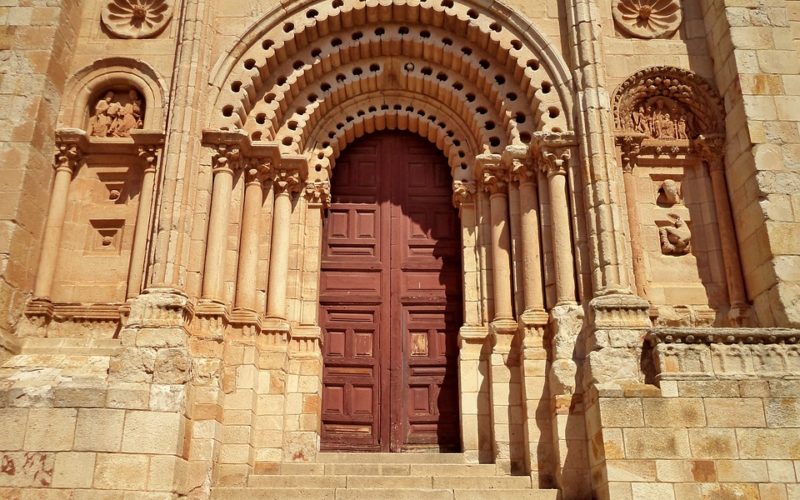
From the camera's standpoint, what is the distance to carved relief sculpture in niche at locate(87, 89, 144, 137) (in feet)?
31.9

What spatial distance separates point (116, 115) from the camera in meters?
9.82

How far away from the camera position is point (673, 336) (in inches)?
298

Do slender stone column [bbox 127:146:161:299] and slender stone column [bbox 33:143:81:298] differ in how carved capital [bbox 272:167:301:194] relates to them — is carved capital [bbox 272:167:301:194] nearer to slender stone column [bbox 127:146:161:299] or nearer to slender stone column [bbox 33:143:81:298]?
slender stone column [bbox 127:146:161:299]

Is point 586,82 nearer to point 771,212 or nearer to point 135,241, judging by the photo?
point 771,212

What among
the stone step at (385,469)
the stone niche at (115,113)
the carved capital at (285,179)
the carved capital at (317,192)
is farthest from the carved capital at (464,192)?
the stone niche at (115,113)

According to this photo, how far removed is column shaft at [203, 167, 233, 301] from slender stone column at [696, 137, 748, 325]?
252 inches

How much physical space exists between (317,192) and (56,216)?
347 centimetres

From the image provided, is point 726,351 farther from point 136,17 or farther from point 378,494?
point 136,17

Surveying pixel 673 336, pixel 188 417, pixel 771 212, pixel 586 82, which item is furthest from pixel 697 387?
pixel 188 417

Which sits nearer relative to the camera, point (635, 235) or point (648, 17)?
point (635, 235)

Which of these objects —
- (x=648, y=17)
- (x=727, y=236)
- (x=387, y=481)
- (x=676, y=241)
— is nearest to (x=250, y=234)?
(x=387, y=481)

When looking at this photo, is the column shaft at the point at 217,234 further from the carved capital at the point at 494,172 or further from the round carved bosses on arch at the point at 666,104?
the round carved bosses on arch at the point at 666,104

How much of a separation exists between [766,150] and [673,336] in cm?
291

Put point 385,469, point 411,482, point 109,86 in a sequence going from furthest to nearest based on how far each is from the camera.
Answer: point 109,86
point 385,469
point 411,482
